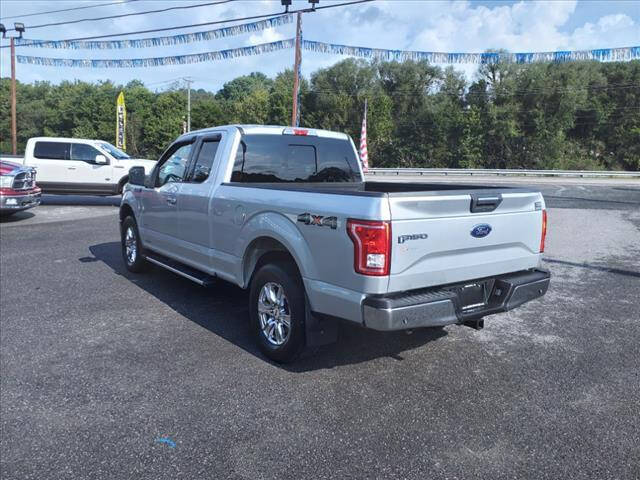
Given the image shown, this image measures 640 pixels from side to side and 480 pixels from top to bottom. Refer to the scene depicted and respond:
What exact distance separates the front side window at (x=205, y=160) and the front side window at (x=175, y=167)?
32 cm

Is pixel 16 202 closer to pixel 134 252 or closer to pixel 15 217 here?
pixel 15 217

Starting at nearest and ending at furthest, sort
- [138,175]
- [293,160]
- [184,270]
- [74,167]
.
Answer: [293,160] < [184,270] < [138,175] < [74,167]

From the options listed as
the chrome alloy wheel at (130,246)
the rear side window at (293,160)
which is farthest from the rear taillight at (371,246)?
the chrome alloy wheel at (130,246)

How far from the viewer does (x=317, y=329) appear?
4.07 m

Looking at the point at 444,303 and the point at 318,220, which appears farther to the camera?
the point at 318,220

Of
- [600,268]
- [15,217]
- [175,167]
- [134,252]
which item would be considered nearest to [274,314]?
[175,167]

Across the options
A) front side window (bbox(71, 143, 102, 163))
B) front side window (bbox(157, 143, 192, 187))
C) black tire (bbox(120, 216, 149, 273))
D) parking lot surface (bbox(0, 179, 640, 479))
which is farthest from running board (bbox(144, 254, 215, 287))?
front side window (bbox(71, 143, 102, 163))

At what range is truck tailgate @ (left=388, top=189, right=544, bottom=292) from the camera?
3518mm

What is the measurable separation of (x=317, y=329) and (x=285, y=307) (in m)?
0.37

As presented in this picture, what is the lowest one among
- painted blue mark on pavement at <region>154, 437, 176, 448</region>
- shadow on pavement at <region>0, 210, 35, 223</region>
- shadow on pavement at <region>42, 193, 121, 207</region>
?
painted blue mark on pavement at <region>154, 437, 176, 448</region>

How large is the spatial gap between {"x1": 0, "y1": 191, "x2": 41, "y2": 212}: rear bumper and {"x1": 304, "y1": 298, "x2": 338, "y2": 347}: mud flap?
10625 mm

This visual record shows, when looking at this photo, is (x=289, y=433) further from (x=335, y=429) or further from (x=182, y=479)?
(x=182, y=479)

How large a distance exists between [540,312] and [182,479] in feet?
14.6

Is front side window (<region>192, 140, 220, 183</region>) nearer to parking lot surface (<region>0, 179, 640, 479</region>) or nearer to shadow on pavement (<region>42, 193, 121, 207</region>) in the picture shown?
parking lot surface (<region>0, 179, 640, 479</region>)
